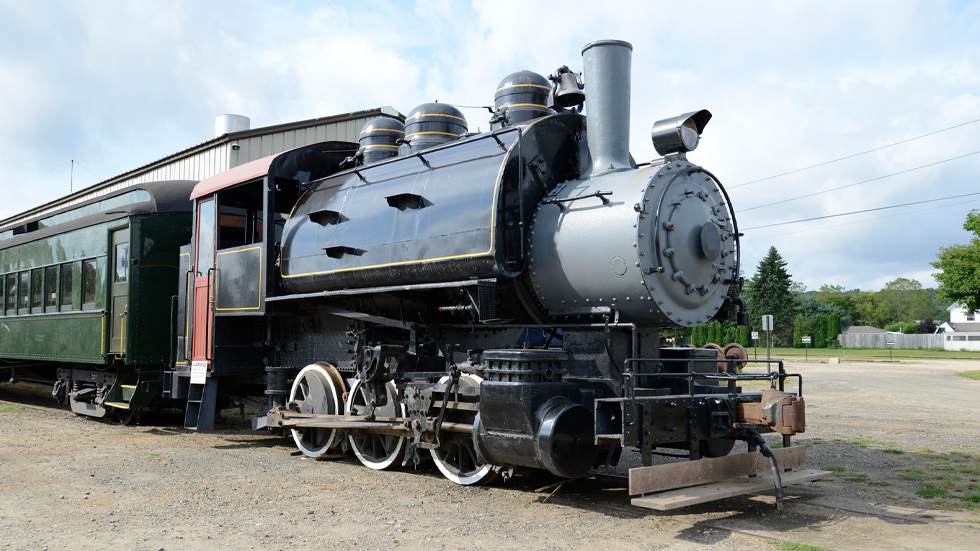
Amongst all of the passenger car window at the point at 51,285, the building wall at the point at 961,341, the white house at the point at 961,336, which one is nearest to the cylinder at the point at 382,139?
the passenger car window at the point at 51,285

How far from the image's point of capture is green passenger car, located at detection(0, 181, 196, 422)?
11.0 meters

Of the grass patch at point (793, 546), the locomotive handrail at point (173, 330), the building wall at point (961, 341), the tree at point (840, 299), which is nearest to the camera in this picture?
the grass patch at point (793, 546)

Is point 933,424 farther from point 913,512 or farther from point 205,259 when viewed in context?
point 205,259

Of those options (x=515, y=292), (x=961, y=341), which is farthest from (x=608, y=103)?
(x=961, y=341)

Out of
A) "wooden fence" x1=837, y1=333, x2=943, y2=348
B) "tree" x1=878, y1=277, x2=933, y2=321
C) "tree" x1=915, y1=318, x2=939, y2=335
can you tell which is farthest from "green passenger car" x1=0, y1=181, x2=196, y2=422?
"tree" x1=878, y1=277, x2=933, y2=321

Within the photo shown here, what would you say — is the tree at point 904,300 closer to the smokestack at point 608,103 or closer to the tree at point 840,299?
the tree at point 840,299

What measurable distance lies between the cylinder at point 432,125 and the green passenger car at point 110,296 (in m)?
4.91

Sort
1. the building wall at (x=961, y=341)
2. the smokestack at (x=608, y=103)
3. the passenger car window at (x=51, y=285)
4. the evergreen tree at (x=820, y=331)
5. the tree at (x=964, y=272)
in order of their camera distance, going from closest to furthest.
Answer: the smokestack at (x=608, y=103), the passenger car window at (x=51, y=285), the tree at (x=964, y=272), the evergreen tree at (x=820, y=331), the building wall at (x=961, y=341)

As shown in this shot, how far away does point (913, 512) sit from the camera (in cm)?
579

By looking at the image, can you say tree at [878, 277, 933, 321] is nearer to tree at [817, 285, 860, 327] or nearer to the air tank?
tree at [817, 285, 860, 327]

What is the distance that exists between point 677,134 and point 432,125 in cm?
326

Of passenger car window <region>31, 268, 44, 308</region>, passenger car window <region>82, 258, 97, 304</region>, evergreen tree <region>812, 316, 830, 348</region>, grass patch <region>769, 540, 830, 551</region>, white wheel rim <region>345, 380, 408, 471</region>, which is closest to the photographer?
grass patch <region>769, 540, 830, 551</region>

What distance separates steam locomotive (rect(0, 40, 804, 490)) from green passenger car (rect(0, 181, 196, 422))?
8.05ft

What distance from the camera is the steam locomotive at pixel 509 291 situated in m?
5.57
